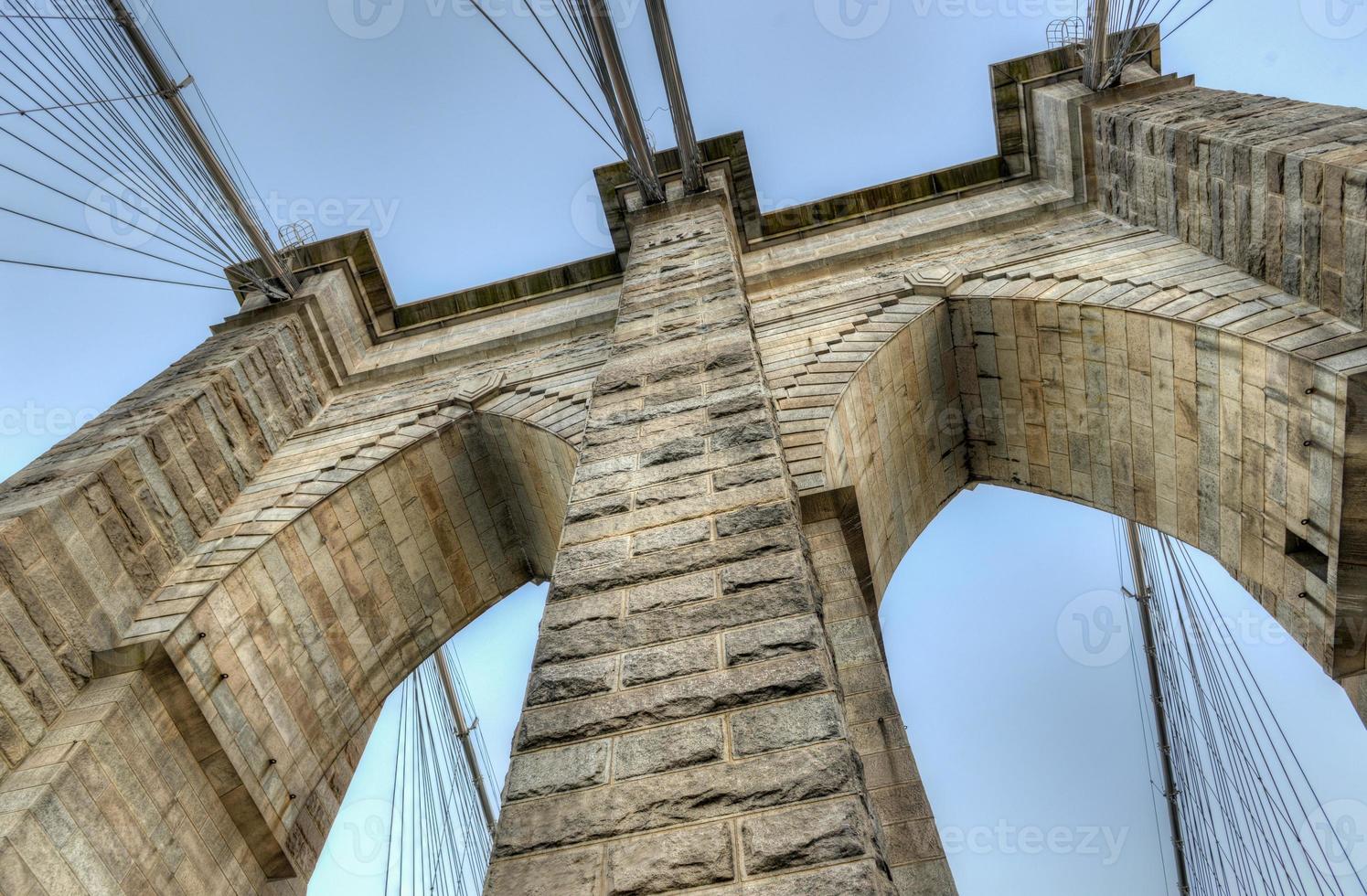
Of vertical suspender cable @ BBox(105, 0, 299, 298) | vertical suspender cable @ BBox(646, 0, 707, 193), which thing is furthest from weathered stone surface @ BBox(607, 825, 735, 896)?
vertical suspender cable @ BBox(105, 0, 299, 298)

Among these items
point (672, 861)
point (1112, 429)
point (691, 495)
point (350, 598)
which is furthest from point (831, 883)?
point (1112, 429)

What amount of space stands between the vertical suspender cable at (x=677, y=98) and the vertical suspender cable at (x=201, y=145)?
494 cm

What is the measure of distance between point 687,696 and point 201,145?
9.67m

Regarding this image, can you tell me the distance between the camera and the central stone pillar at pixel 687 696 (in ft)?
8.05

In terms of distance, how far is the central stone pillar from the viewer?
246cm

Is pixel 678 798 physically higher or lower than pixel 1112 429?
higher

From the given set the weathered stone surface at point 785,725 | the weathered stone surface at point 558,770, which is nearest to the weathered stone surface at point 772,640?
the weathered stone surface at point 785,725

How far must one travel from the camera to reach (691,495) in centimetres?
417

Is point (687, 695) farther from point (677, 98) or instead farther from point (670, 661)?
point (677, 98)

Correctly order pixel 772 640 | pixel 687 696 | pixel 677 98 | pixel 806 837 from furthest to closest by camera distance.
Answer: pixel 677 98 → pixel 772 640 → pixel 687 696 → pixel 806 837

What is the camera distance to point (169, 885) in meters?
5.92

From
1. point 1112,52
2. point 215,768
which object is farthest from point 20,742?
point 1112,52

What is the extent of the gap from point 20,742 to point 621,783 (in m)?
4.96

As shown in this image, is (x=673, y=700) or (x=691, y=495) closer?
(x=673, y=700)
